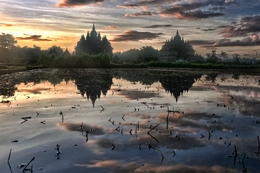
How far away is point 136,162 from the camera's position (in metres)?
→ 6.17

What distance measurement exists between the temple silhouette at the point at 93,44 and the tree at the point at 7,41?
111 ft

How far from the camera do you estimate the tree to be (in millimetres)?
118500

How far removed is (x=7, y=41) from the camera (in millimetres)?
123500

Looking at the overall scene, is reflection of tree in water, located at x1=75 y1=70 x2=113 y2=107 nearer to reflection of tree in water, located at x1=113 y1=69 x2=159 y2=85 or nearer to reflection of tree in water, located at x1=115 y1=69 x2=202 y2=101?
reflection of tree in water, located at x1=113 y1=69 x2=159 y2=85

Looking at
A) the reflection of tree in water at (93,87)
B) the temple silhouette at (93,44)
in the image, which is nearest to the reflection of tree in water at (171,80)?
the reflection of tree in water at (93,87)

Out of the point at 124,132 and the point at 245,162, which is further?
the point at 124,132

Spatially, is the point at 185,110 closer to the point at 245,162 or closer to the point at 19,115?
the point at 245,162

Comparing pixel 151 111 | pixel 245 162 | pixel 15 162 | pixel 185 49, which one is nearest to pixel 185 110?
pixel 151 111

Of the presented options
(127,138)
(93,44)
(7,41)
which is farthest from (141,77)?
(7,41)

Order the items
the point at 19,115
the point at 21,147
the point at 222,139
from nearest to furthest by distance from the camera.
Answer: the point at 21,147, the point at 222,139, the point at 19,115

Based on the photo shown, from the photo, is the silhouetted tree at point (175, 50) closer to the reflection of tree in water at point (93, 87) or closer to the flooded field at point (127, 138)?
the reflection of tree in water at point (93, 87)

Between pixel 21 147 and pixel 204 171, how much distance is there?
4821 millimetres

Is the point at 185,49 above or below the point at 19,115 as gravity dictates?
above

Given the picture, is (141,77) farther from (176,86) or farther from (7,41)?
(7,41)
